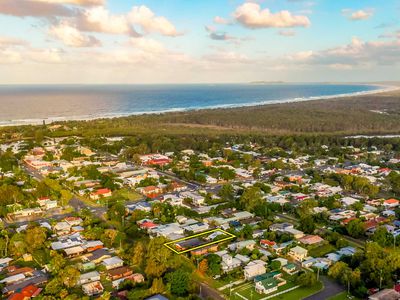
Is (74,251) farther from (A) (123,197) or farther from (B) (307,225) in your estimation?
(B) (307,225)

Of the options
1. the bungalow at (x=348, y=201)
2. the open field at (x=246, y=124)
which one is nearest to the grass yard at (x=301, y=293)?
the bungalow at (x=348, y=201)

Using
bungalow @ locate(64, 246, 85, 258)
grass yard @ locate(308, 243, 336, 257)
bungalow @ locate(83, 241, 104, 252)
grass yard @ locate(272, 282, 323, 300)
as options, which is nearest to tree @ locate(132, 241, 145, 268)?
bungalow @ locate(83, 241, 104, 252)

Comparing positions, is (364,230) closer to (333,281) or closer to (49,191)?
(333,281)

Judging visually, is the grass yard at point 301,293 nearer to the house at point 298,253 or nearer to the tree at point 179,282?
the house at point 298,253

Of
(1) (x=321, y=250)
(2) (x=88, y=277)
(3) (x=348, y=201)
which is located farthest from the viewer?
(3) (x=348, y=201)

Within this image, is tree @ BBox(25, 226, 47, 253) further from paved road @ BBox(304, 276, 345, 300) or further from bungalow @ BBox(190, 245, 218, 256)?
paved road @ BBox(304, 276, 345, 300)

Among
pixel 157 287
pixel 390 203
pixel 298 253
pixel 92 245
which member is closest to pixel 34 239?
pixel 92 245
